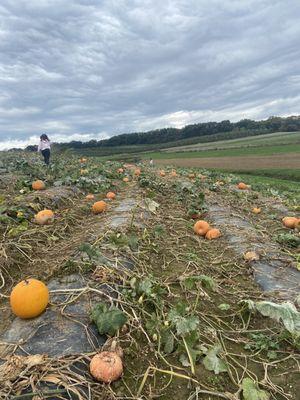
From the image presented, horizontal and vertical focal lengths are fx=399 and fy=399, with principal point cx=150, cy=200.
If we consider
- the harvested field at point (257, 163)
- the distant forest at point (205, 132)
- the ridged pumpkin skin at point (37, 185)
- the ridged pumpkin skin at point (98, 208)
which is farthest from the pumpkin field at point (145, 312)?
the distant forest at point (205, 132)

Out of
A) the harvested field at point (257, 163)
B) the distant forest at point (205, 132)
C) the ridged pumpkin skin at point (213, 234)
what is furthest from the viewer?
the distant forest at point (205, 132)

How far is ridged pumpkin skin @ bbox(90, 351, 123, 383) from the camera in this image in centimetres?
310

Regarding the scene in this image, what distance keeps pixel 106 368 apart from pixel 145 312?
0.92 meters

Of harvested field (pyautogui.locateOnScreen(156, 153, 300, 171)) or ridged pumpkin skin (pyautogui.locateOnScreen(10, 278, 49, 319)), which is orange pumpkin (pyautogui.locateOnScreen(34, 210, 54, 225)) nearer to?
ridged pumpkin skin (pyautogui.locateOnScreen(10, 278, 49, 319))

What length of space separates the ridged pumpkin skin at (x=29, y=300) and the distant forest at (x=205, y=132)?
92.2 metres

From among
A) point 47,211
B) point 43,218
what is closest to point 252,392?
point 43,218

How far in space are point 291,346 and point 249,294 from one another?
3.74 ft

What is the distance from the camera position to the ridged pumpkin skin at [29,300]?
3.73 meters

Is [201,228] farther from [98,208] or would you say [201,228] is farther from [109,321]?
[109,321]

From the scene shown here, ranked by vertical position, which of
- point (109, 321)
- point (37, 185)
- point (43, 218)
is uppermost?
point (37, 185)

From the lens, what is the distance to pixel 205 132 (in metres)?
108

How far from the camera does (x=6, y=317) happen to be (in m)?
4.11

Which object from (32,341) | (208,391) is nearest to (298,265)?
(208,391)

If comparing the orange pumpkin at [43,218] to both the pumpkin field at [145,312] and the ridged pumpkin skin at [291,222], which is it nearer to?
the pumpkin field at [145,312]
